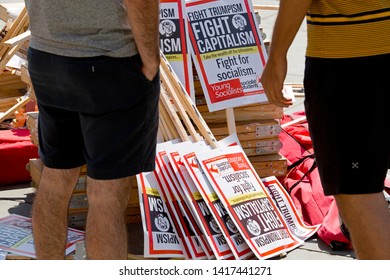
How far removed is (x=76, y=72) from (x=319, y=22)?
0.86 m

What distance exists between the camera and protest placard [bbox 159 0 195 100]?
4605 mm

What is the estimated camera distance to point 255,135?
15.6 ft

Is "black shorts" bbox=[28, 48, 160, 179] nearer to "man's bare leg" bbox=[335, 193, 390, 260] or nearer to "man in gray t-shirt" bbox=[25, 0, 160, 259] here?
"man in gray t-shirt" bbox=[25, 0, 160, 259]

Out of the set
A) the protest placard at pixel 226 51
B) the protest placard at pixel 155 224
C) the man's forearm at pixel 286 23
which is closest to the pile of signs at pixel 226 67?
the protest placard at pixel 226 51

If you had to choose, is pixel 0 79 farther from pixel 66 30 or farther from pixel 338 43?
pixel 338 43

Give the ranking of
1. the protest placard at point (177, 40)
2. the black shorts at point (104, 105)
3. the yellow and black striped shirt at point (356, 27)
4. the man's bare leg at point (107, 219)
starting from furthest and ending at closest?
the protest placard at point (177, 40) < the man's bare leg at point (107, 219) < the black shorts at point (104, 105) < the yellow and black striped shirt at point (356, 27)

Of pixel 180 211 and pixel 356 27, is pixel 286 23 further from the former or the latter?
pixel 180 211

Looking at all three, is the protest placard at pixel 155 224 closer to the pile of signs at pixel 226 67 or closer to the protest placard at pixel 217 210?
the protest placard at pixel 217 210

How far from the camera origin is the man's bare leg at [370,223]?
2.81m

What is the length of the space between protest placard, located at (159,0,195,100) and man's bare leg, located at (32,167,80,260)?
4.46 ft

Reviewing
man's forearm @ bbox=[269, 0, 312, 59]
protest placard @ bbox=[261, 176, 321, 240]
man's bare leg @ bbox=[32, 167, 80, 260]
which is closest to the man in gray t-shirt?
man's bare leg @ bbox=[32, 167, 80, 260]

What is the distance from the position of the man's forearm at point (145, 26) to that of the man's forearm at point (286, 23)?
1.35 feet

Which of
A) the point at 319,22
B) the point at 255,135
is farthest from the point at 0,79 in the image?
the point at 319,22

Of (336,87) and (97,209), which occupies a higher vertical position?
(336,87)
